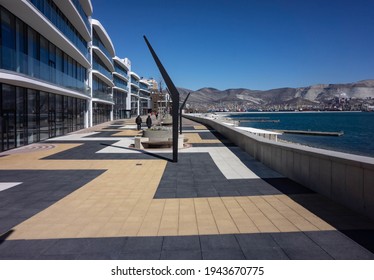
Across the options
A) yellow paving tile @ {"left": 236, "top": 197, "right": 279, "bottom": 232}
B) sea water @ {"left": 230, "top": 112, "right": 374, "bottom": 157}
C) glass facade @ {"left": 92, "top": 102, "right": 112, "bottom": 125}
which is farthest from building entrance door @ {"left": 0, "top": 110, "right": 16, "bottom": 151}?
sea water @ {"left": 230, "top": 112, "right": 374, "bottom": 157}

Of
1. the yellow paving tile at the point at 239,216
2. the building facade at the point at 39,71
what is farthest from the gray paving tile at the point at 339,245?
the building facade at the point at 39,71

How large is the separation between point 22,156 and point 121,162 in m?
5.40

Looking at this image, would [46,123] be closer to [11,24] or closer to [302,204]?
[11,24]

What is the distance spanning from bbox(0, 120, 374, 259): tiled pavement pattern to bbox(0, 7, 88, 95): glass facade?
7236 mm

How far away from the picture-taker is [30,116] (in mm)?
20828

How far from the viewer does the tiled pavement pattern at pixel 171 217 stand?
4.99m

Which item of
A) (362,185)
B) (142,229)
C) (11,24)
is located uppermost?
(11,24)

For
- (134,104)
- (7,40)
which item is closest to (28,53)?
(7,40)

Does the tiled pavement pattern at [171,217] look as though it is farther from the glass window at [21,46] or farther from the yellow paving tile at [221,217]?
the glass window at [21,46]

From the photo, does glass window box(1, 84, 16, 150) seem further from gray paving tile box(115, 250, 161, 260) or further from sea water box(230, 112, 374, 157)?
sea water box(230, 112, 374, 157)

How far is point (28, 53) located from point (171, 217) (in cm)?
1782

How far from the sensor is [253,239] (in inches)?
212

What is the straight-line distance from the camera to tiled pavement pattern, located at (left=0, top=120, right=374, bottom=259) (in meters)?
4.99

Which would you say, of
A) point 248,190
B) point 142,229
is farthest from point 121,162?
point 142,229
